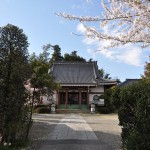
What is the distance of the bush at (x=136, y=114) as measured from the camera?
266 inches

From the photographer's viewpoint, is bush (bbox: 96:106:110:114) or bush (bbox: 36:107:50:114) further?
bush (bbox: 96:106:110:114)

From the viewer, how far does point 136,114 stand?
716 centimetres

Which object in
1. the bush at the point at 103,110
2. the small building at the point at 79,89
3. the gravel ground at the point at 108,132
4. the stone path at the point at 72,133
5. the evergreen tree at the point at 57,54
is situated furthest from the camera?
the evergreen tree at the point at 57,54

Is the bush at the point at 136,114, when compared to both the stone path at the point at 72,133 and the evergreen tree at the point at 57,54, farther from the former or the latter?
the evergreen tree at the point at 57,54

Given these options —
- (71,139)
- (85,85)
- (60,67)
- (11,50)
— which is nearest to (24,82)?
(11,50)

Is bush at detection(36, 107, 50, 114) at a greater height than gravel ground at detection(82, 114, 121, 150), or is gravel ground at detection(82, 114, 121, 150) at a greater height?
bush at detection(36, 107, 50, 114)

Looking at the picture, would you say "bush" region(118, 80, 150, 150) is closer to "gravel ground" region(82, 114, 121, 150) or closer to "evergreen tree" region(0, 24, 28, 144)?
"gravel ground" region(82, 114, 121, 150)

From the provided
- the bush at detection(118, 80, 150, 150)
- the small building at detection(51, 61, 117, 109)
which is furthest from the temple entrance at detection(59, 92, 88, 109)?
the bush at detection(118, 80, 150, 150)

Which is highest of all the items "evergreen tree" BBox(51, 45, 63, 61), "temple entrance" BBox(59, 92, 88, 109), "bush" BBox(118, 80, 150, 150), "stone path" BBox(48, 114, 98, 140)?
"evergreen tree" BBox(51, 45, 63, 61)

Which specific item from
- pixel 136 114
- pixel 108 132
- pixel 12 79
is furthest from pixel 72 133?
pixel 136 114

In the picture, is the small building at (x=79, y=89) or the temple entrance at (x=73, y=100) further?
the temple entrance at (x=73, y=100)

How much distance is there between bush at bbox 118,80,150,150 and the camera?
6754mm

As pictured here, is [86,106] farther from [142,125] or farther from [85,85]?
[142,125]

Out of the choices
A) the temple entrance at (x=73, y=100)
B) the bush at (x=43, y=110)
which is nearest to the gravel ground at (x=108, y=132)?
the bush at (x=43, y=110)
